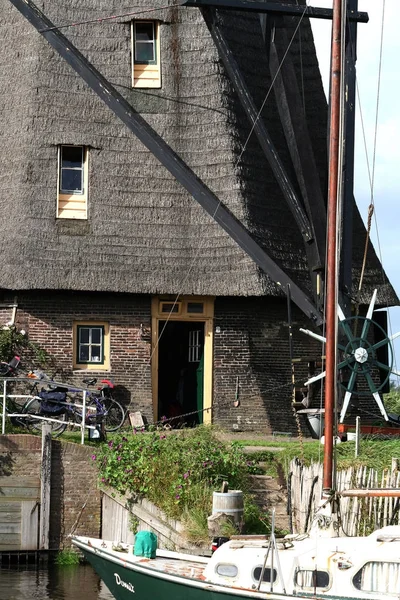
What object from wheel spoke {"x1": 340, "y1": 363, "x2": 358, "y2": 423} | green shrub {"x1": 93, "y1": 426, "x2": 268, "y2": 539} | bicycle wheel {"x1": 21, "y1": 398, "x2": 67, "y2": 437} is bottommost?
green shrub {"x1": 93, "y1": 426, "x2": 268, "y2": 539}

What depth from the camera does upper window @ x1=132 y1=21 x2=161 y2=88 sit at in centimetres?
2825

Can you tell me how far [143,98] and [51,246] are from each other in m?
4.12

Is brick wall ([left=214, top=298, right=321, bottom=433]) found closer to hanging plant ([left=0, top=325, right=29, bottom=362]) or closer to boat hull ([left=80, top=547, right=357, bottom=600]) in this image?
hanging plant ([left=0, top=325, right=29, bottom=362])

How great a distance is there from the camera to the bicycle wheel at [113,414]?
84.1ft

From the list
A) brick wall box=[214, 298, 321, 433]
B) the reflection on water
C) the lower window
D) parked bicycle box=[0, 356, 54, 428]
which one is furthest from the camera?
brick wall box=[214, 298, 321, 433]

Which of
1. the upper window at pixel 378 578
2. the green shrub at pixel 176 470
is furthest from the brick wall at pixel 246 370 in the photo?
the upper window at pixel 378 578

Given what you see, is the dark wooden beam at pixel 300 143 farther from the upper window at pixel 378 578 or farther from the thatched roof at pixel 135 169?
the upper window at pixel 378 578

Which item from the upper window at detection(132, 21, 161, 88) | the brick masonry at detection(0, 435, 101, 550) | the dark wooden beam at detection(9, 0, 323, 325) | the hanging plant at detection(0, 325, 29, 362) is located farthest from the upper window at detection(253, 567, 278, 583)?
the upper window at detection(132, 21, 161, 88)

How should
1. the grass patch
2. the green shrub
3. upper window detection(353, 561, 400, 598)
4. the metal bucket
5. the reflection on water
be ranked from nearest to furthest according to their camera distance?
upper window detection(353, 561, 400, 598) < the metal bucket < the reflection on water < the green shrub < the grass patch

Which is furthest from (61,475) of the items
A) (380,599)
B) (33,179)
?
(380,599)

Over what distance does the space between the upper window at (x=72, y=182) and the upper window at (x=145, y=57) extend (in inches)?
84.4

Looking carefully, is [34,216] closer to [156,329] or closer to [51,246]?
[51,246]

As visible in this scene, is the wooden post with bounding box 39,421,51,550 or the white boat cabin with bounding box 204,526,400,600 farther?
the wooden post with bounding box 39,421,51,550

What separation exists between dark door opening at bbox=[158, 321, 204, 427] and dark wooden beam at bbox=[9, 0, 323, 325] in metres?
3.38
